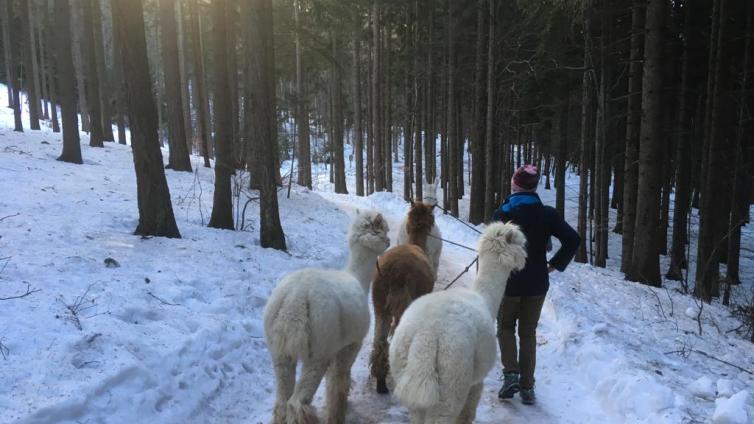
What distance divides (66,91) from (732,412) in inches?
717

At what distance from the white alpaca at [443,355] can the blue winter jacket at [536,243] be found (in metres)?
1.10

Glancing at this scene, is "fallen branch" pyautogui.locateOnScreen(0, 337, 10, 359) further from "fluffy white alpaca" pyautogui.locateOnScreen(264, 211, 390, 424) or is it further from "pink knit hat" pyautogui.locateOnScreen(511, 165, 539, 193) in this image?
"pink knit hat" pyautogui.locateOnScreen(511, 165, 539, 193)

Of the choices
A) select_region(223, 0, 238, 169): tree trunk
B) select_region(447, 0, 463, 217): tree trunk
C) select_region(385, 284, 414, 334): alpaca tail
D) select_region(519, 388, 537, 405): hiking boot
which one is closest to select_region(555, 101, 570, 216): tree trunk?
select_region(447, 0, 463, 217): tree trunk

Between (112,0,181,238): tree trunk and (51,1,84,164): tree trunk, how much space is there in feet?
29.2

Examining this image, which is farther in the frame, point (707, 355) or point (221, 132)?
point (221, 132)

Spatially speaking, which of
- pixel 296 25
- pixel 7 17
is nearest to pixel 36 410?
pixel 296 25

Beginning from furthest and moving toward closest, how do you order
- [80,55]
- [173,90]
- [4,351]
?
[80,55], [173,90], [4,351]

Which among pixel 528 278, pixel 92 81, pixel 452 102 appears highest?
pixel 92 81

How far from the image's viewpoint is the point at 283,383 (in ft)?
12.5

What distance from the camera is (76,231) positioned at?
778 centimetres

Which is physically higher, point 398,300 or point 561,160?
point 561,160

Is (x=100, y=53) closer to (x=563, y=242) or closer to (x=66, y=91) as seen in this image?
(x=66, y=91)

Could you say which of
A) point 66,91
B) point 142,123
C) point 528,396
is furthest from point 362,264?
point 66,91

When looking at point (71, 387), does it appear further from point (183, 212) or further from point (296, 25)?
point (296, 25)
